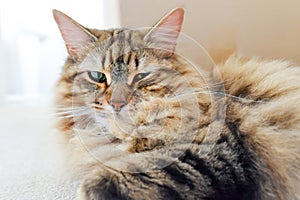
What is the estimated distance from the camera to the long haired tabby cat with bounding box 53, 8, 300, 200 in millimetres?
692

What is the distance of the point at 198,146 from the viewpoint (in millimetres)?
735

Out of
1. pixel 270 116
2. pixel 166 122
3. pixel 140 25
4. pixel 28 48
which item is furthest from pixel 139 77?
pixel 28 48

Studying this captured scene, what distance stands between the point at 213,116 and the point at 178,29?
231mm

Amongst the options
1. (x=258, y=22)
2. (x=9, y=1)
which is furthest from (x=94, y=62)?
(x=9, y=1)

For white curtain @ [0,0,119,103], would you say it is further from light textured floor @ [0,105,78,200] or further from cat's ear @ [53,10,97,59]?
cat's ear @ [53,10,97,59]

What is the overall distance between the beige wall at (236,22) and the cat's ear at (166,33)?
14.5 inches

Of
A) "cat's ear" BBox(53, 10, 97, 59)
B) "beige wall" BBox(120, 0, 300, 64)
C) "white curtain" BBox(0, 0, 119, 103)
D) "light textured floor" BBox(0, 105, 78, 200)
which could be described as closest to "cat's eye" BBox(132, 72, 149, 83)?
"cat's ear" BBox(53, 10, 97, 59)

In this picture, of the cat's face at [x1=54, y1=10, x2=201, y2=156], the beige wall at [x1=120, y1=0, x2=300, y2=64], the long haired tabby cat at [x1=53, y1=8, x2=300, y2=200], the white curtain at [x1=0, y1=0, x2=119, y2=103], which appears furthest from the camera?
the white curtain at [x1=0, y1=0, x2=119, y2=103]

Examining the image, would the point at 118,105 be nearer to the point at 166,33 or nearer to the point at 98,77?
the point at 98,77

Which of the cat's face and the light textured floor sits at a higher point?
the cat's face

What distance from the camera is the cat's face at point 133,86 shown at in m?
0.80

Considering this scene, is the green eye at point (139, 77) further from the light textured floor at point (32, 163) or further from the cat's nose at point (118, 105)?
the light textured floor at point (32, 163)

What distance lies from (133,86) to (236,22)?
2.24ft

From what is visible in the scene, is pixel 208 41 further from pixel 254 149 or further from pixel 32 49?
pixel 32 49
